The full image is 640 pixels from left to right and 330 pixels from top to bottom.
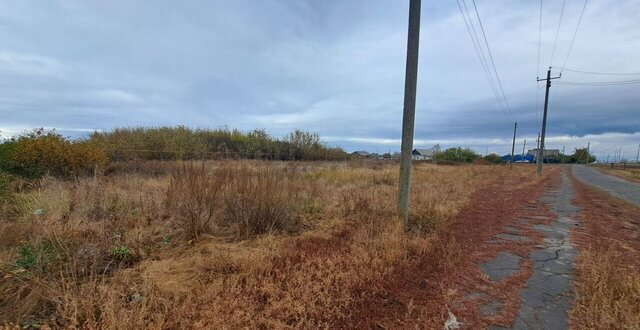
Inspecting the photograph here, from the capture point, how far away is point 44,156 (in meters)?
10.4

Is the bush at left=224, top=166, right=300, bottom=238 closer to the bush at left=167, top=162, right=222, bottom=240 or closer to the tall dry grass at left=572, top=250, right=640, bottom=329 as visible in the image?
the bush at left=167, top=162, right=222, bottom=240

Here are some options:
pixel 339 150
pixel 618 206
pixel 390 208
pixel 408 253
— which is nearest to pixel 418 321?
pixel 408 253

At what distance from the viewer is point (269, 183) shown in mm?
5773

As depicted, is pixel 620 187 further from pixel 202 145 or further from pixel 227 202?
pixel 202 145

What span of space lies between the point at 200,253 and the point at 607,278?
17.7 feet

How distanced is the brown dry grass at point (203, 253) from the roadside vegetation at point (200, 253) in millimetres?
17

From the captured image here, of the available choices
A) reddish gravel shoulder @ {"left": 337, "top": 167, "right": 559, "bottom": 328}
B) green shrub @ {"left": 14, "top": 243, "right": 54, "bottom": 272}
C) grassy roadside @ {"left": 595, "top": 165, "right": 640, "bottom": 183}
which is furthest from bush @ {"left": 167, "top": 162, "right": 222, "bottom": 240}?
grassy roadside @ {"left": 595, "top": 165, "right": 640, "bottom": 183}

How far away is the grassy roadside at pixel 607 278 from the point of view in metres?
2.81

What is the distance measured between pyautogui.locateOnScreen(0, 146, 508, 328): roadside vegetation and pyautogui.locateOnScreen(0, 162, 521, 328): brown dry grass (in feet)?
0.06

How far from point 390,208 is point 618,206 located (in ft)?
30.4

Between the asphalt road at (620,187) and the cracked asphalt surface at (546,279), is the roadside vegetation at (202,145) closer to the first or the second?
the cracked asphalt surface at (546,279)

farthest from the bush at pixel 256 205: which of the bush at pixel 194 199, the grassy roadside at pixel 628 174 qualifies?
the grassy roadside at pixel 628 174

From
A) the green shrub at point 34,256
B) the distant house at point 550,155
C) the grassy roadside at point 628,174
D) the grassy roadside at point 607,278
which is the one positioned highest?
the distant house at point 550,155

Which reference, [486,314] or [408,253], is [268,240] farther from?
[486,314]
